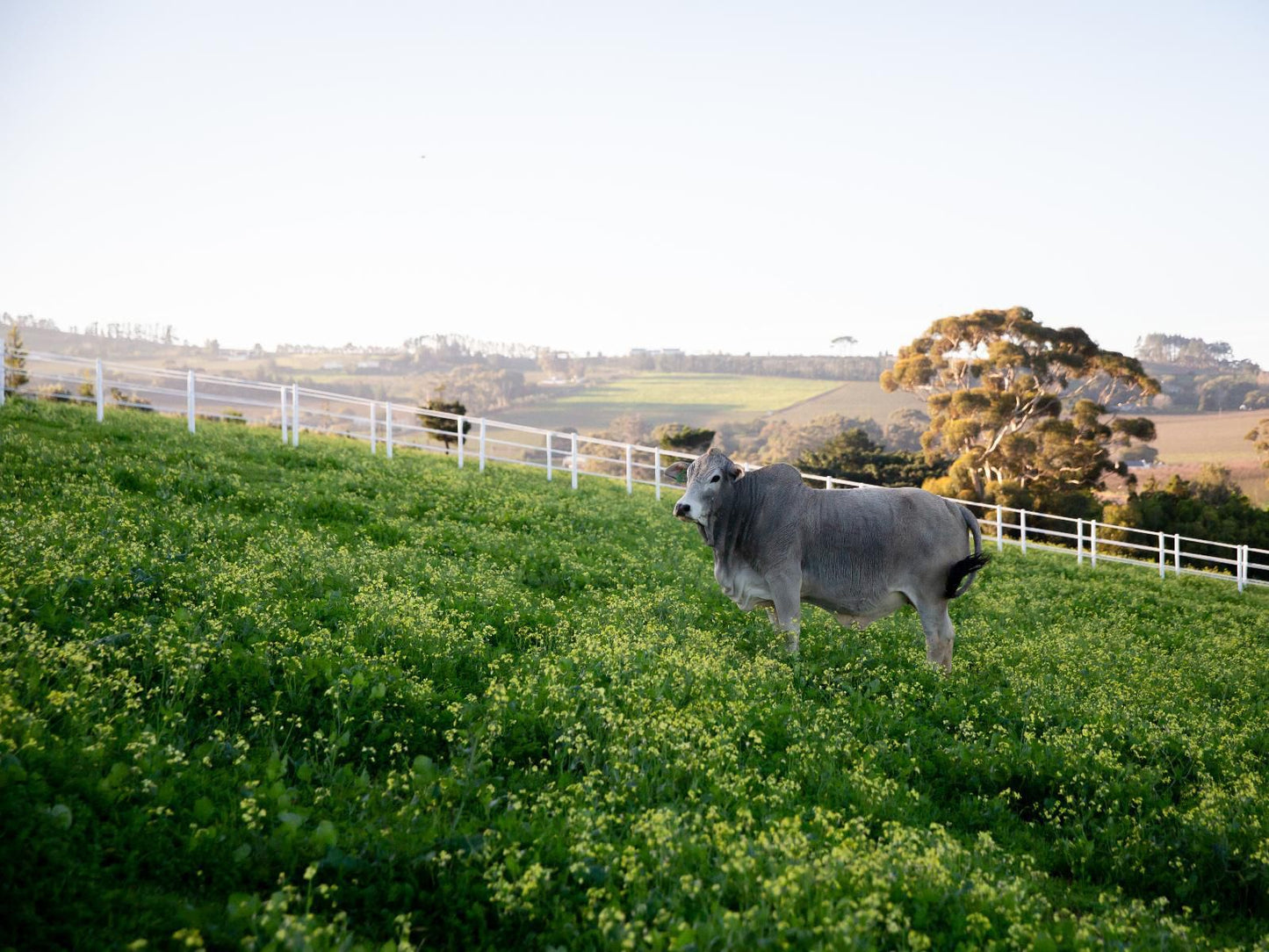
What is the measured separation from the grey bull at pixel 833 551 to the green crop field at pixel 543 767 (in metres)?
0.49

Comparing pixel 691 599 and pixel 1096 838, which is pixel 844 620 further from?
pixel 1096 838

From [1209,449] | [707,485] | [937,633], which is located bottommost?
[1209,449]

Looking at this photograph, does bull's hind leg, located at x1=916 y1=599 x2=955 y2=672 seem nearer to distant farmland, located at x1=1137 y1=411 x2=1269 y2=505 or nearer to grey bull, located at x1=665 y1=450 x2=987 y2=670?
grey bull, located at x1=665 y1=450 x2=987 y2=670

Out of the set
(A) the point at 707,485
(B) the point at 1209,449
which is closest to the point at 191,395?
(A) the point at 707,485

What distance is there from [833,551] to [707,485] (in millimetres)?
1494

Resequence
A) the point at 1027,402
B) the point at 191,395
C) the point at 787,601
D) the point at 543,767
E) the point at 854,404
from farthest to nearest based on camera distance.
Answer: the point at 854,404, the point at 1027,402, the point at 191,395, the point at 787,601, the point at 543,767

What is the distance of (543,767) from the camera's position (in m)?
5.83

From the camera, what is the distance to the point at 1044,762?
6742mm

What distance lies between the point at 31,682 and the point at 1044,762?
6608mm

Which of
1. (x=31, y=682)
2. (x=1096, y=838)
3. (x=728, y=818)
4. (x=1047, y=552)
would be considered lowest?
(x=1047, y=552)

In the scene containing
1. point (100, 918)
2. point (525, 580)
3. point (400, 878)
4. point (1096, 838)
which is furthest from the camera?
point (525, 580)

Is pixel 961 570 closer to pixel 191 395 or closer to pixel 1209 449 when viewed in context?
pixel 191 395

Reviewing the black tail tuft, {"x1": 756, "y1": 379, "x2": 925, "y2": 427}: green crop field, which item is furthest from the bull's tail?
{"x1": 756, "y1": 379, "x2": 925, "y2": 427}: green crop field

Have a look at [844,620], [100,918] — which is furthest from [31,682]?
[844,620]
